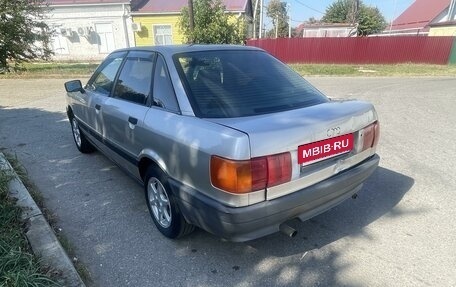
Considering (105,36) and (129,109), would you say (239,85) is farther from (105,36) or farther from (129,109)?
(105,36)

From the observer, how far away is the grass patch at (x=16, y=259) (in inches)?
83.0

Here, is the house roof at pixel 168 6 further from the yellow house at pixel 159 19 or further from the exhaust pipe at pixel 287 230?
the exhaust pipe at pixel 287 230

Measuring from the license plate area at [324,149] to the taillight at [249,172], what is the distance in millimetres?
135

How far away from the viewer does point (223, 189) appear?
7.01ft

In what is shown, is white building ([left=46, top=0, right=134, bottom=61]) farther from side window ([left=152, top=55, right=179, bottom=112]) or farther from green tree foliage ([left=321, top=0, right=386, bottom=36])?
green tree foliage ([left=321, top=0, right=386, bottom=36])

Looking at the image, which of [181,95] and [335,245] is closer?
[181,95]

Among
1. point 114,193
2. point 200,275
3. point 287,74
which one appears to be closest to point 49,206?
point 114,193

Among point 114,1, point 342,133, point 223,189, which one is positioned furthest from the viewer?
point 114,1

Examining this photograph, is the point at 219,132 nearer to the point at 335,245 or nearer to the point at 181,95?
the point at 181,95

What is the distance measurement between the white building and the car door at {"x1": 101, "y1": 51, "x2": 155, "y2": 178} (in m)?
23.0

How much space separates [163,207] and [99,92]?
6.05ft

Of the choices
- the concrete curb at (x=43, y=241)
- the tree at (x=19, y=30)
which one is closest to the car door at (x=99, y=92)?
the concrete curb at (x=43, y=241)

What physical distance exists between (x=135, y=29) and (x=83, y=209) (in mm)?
23076

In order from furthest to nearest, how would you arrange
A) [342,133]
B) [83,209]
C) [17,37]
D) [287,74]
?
[17,37] < [83,209] < [287,74] < [342,133]
